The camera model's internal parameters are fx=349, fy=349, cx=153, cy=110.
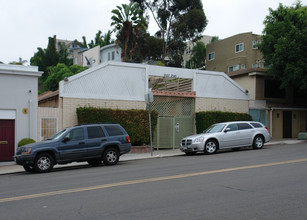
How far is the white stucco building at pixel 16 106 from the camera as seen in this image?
16.7m

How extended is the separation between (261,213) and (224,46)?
128 ft

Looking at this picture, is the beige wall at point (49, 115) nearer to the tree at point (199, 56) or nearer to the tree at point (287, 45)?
the tree at point (287, 45)

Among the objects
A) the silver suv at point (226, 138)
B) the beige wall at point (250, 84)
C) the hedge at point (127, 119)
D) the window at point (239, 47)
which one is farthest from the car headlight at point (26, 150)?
the window at point (239, 47)

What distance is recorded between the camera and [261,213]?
231 inches

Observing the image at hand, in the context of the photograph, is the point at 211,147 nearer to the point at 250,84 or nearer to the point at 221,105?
the point at 221,105

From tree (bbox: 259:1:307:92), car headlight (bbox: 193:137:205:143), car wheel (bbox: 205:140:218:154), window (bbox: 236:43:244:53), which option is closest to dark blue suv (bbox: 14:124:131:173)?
car headlight (bbox: 193:137:205:143)

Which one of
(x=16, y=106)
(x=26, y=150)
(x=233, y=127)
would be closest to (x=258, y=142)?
(x=233, y=127)

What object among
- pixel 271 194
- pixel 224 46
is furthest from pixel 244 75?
pixel 271 194

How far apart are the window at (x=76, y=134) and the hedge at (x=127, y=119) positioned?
4.76 meters

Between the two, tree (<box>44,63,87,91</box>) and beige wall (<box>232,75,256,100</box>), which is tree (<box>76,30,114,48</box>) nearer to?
tree (<box>44,63,87,91</box>)

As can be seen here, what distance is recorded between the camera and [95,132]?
46.0 ft

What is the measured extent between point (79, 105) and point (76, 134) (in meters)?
5.51

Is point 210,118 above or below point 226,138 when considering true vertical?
above

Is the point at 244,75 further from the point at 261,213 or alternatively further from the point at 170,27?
the point at 261,213
